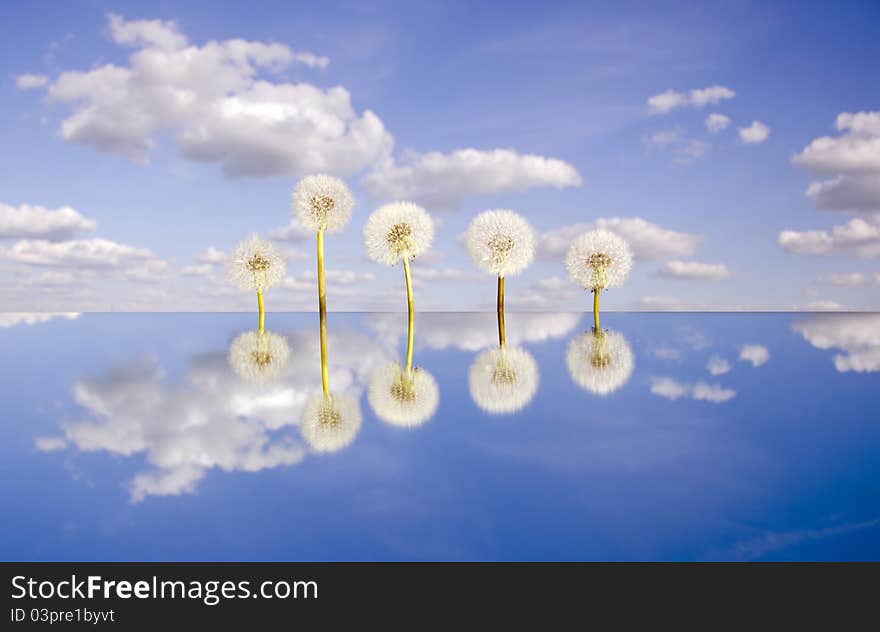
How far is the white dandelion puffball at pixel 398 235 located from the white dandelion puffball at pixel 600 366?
920cm

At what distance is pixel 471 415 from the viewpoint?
827 centimetres

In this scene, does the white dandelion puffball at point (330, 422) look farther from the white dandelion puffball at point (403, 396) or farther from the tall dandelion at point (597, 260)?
the tall dandelion at point (597, 260)

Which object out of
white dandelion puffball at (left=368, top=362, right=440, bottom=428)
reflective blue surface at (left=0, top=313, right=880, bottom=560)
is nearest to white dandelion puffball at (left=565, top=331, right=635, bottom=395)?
reflective blue surface at (left=0, top=313, right=880, bottom=560)

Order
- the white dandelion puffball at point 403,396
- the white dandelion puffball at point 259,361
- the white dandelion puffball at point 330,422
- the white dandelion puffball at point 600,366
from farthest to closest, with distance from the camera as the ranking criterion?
the white dandelion puffball at point 259,361
the white dandelion puffball at point 600,366
the white dandelion puffball at point 403,396
the white dandelion puffball at point 330,422

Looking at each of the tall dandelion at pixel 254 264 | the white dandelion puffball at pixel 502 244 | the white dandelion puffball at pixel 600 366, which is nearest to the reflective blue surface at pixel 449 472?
the white dandelion puffball at pixel 600 366

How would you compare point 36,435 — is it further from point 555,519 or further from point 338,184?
point 338,184

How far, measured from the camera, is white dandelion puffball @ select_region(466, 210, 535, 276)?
24297mm

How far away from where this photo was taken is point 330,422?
7547 mm

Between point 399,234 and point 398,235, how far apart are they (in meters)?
0.07

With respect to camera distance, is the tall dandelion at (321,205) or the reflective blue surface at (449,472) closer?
the reflective blue surface at (449,472)

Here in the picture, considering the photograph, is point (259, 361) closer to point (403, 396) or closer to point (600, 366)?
point (403, 396)

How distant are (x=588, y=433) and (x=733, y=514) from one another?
2.80 metres

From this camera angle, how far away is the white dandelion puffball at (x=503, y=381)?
917 centimetres
